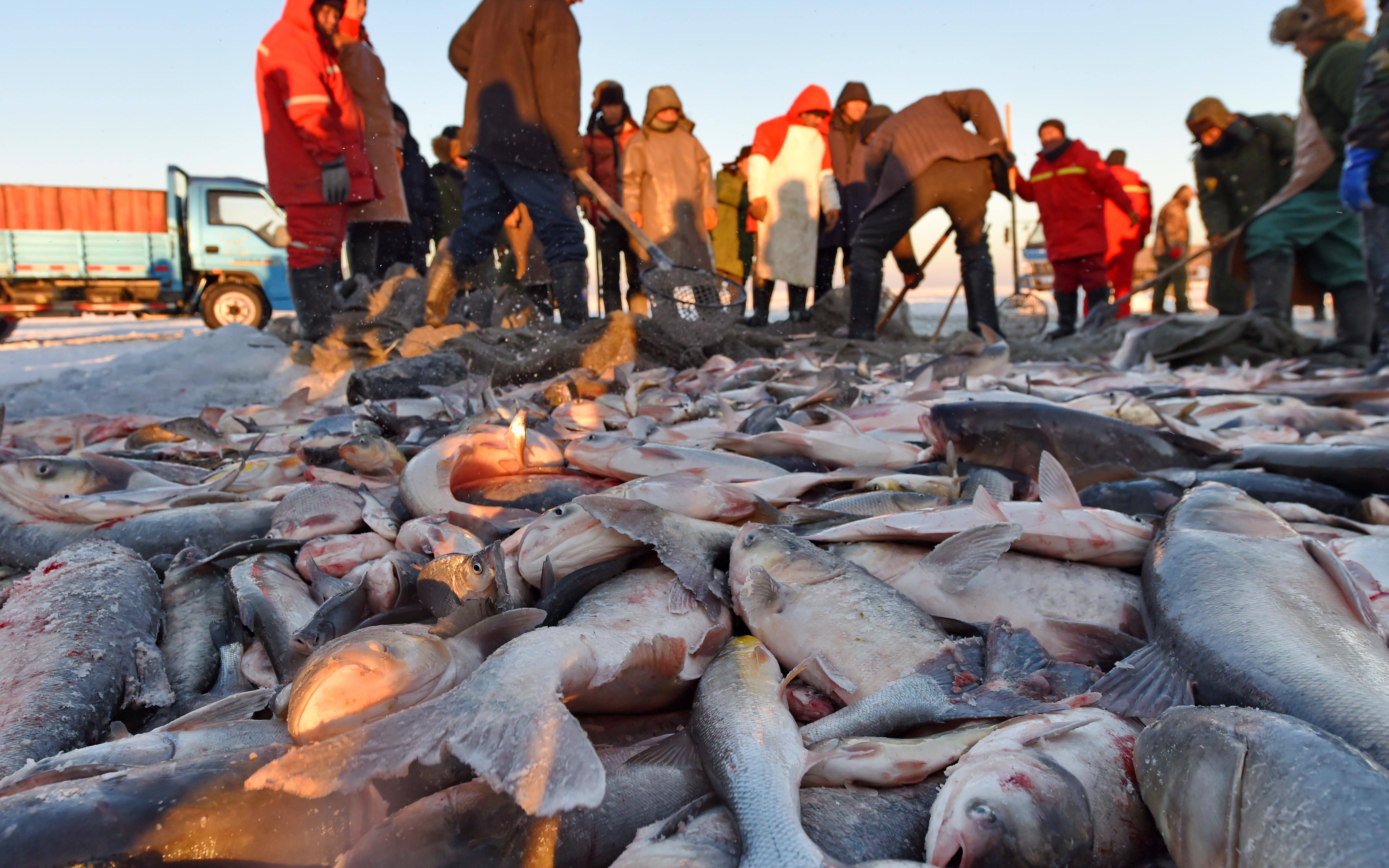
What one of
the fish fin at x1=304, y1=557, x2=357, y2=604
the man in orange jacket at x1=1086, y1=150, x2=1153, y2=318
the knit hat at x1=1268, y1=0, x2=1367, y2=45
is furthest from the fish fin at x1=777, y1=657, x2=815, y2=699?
the man in orange jacket at x1=1086, y1=150, x2=1153, y2=318

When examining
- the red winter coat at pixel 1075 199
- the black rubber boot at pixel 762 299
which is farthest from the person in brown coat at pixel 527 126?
the red winter coat at pixel 1075 199

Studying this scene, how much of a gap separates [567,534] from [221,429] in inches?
129

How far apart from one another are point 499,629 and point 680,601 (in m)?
0.40

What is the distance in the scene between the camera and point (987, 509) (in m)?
1.77

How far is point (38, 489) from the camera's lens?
2562mm

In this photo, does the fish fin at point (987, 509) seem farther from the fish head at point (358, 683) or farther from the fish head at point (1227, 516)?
the fish head at point (358, 683)

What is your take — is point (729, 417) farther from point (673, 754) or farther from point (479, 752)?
point (479, 752)

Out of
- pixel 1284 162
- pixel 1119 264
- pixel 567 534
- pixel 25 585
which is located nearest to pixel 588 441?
pixel 567 534

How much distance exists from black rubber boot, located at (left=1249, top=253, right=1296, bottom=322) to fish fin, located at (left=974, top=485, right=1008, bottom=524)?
6497 mm

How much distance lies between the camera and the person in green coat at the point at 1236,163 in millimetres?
8594

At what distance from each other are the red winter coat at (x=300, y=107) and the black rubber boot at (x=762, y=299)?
558cm

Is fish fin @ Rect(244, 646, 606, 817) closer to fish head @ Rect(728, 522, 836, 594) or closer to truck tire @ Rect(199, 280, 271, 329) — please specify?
fish head @ Rect(728, 522, 836, 594)

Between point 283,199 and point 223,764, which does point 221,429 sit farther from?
point 223,764

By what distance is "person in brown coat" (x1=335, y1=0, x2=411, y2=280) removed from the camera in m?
6.74
